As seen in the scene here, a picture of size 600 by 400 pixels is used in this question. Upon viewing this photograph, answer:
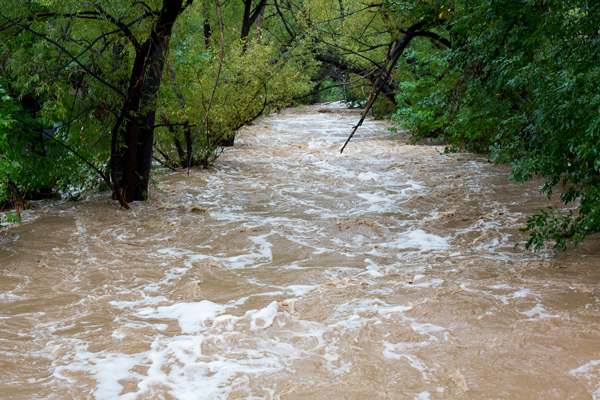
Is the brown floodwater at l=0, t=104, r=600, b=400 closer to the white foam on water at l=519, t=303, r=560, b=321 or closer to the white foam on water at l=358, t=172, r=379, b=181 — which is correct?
the white foam on water at l=519, t=303, r=560, b=321

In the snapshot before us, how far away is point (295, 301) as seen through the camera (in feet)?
17.0

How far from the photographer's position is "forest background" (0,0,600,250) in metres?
4.95

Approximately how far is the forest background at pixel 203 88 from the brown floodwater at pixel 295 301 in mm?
782

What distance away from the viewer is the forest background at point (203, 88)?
495 centimetres

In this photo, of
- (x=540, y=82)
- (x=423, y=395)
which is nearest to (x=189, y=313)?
(x=423, y=395)

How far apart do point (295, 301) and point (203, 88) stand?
7466 mm

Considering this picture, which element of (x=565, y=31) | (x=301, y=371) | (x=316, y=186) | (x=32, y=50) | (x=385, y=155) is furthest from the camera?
(x=385, y=155)

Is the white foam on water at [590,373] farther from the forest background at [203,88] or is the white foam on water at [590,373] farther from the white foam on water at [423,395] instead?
the forest background at [203,88]

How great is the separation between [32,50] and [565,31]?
6845 mm

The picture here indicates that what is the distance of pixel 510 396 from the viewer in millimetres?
3400

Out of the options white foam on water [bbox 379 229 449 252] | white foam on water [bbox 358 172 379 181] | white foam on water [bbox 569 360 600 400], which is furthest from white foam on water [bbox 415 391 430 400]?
Result: white foam on water [bbox 358 172 379 181]

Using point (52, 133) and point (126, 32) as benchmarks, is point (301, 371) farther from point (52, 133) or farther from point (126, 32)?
point (52, 133)

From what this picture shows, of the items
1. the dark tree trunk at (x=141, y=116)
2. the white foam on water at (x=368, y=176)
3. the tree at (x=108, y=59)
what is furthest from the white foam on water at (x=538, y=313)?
A: the white foam on water at (x=368, y=176)

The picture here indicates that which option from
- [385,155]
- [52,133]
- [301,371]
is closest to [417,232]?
[301,371]
